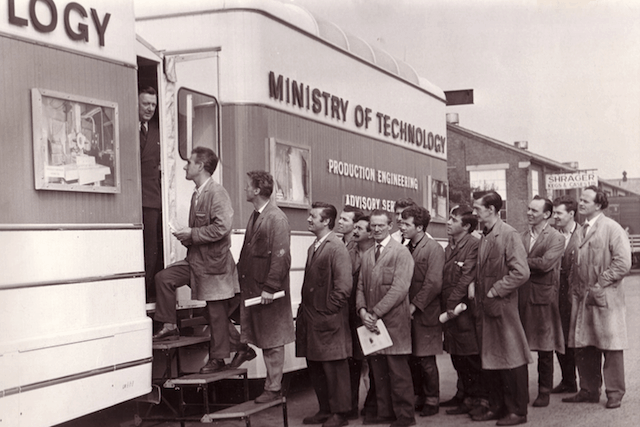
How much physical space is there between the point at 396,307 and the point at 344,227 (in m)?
1.00

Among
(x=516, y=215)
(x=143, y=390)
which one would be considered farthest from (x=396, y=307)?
(x=516, y=215)

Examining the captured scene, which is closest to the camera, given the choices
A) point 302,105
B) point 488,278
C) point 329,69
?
point 488,278

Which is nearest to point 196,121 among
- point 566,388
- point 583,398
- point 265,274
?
point 265,274

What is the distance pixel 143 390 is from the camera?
5820mm

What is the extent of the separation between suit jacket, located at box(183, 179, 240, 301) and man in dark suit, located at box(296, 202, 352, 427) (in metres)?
0.77

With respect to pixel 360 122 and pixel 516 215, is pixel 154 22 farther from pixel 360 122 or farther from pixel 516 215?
pixel 516 215

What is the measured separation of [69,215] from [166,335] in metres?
1.61

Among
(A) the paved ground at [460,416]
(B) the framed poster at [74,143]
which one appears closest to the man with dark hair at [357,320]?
(A) the paved ground at [460,416]

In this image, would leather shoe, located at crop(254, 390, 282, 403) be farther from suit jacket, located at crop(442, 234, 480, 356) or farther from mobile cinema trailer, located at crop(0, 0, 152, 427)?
suit jacket, located at crop(442, 234, 480, 356)

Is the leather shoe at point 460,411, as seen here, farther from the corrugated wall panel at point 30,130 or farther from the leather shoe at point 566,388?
the corrugated wall panel at point 30,130

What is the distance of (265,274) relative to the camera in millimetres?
6637

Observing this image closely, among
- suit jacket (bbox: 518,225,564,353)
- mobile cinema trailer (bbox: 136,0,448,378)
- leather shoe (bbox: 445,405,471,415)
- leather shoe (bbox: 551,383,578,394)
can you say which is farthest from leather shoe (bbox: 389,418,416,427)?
leather shoe (bbox: 551,383,578,394)

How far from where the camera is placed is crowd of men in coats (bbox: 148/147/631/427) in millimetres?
6547

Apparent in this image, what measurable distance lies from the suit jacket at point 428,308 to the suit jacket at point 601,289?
134cm
